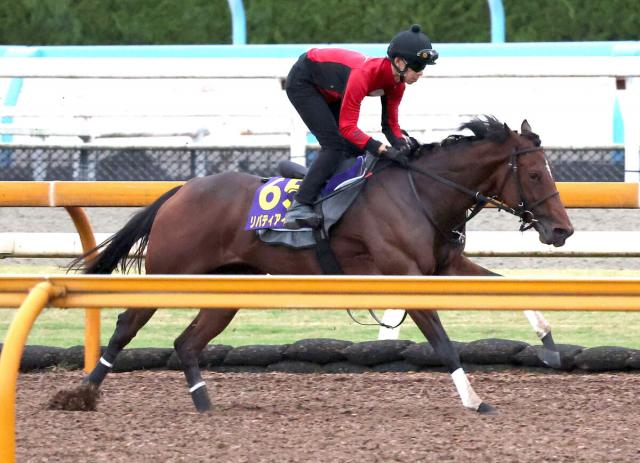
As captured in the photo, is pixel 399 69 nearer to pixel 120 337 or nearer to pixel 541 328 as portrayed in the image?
pixel 541 328

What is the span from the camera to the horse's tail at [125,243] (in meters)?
6.30

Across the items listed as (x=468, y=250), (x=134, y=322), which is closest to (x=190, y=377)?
(x=134, y=322)

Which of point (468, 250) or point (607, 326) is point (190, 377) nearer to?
point (468, 250)

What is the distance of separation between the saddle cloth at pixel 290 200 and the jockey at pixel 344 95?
0.05 meters

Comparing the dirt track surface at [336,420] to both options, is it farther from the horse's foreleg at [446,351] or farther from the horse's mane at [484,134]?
the horse's mane at [484,134]

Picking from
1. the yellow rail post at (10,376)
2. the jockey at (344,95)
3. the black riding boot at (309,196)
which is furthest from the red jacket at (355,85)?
the yellow rail post at (10,376)

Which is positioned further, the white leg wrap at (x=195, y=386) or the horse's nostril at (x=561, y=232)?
the horse's nostril at (x=561, y=232)

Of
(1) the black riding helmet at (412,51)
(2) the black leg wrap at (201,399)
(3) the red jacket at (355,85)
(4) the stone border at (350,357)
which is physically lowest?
(4) the stone border at (350,357)

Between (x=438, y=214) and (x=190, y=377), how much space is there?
1.37 m

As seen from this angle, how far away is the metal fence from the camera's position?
424 inches

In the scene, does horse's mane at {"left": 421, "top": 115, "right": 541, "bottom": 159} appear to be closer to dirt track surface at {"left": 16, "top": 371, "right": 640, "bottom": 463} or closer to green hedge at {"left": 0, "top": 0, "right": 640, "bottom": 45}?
dirt track surface at {"left": 16, "top": 371, "right": 640, "bottom": 463}

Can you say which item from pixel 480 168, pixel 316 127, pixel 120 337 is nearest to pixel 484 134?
pixel 480 168

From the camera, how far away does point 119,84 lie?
13.8 meters

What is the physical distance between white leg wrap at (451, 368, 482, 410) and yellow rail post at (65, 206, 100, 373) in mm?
→ 1871
